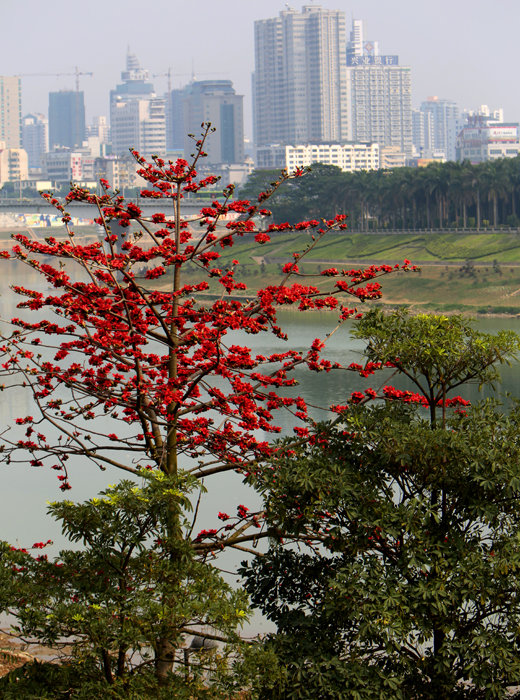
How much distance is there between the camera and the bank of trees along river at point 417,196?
70375 millimetres

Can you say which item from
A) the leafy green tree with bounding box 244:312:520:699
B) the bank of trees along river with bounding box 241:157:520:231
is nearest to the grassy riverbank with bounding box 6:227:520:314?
the bank of trees along river with bounding box 241:157:520:231

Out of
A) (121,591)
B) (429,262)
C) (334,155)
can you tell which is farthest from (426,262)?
(334,155)

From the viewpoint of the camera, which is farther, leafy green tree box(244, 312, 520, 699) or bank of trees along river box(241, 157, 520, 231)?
bank of trees along river box(241, 157, 520, 231)

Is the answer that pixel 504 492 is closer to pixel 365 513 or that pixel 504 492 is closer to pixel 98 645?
pixel 365 513

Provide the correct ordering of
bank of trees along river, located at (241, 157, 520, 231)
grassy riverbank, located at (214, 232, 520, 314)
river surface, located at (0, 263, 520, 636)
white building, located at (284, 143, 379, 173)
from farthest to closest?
1. white building, located at (284, 143, 379, 173)
2. bank of trees along river, located at (241, 157, 520, 231)
3. grassy riverbank, located at (214, 232, 520, 314)
4. river surface, located at (0, 263, 520, 636)

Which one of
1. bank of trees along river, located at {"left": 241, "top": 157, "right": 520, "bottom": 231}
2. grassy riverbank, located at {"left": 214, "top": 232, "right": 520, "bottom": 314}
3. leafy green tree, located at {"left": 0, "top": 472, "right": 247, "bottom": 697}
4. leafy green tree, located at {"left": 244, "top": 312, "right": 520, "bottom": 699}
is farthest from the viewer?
bank of trees along river, located at {"left": 241, "top": 157, "right": 520, "bottom": 231}

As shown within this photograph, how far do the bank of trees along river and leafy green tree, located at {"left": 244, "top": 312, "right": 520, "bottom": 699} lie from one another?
57514mm

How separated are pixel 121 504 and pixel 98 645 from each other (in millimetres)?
952

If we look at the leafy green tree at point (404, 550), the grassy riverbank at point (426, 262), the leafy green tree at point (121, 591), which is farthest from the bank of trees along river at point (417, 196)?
the leafy green tree at point (121, 591)

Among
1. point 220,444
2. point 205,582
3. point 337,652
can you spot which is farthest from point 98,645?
point 220,444

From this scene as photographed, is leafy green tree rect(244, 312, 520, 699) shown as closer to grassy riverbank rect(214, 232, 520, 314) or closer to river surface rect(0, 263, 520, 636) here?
river surface rect(0, 263, 520, 636)

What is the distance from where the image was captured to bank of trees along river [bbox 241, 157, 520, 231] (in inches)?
2771

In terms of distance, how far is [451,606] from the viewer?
8.14 m

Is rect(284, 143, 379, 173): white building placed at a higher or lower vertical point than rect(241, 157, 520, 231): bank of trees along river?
higher
